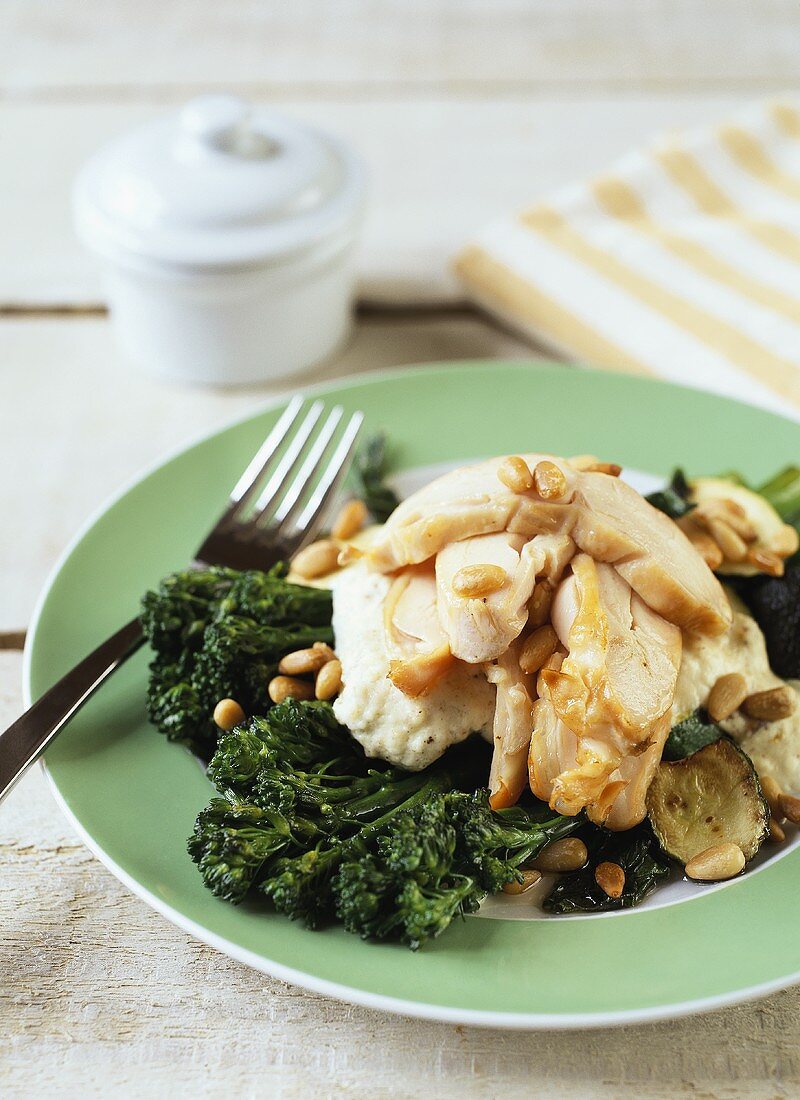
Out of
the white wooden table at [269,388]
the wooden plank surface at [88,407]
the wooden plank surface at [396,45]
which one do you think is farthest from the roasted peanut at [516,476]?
the wooden plank surface at [396,45]

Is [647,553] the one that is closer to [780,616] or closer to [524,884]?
[780,616]

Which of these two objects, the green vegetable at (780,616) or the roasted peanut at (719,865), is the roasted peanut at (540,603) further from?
the green vegetable at (780,616)

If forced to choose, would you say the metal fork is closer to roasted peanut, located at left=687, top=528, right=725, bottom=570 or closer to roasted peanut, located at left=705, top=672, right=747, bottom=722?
roasted peanut, located at left=687, top=528, right=725, bottom=570

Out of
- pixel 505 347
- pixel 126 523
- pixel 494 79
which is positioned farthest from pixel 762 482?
pixel 494 79

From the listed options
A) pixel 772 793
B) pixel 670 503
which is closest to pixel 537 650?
pixel 772 793

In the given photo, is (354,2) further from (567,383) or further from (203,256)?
(567,383)
